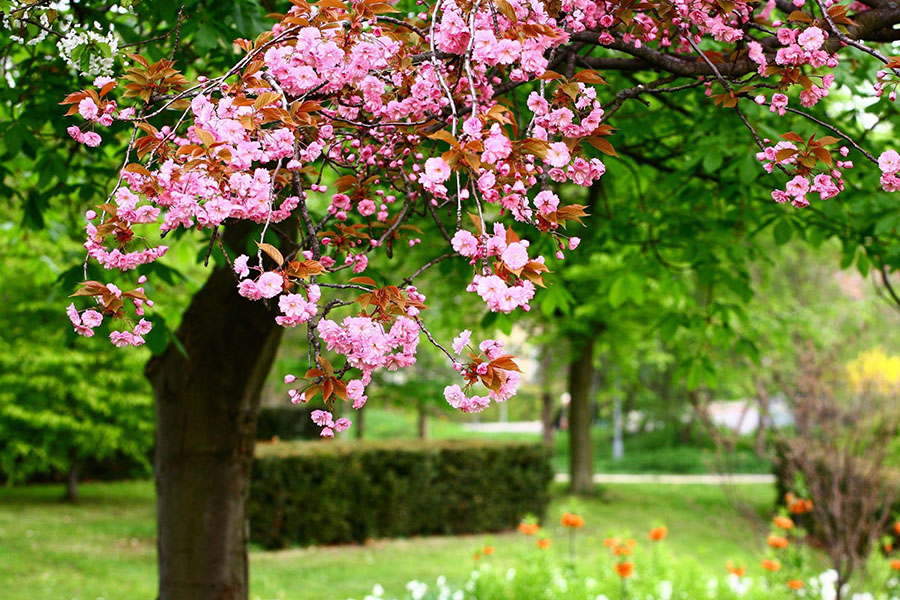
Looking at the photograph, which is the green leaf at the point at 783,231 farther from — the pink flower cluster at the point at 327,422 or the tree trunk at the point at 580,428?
the tree trunk at the point at 580,428

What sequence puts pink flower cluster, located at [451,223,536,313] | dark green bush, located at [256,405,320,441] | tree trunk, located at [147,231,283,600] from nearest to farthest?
1. pink flower cluster, located at [451,223,536,313]
2. tree trunk, located at [147,231,283,600]
3. dark green bush, located at [256,405,320,441]

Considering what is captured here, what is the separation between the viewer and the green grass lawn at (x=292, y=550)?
7.88 meters

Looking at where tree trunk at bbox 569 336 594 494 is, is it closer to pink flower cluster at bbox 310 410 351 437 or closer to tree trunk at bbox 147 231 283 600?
tree trunk at bbox 147 231 283 600

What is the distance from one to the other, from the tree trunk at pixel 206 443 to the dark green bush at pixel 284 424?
13.1 metres

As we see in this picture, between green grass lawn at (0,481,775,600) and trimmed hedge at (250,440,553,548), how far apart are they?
293mm

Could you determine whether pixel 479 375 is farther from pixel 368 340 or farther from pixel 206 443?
pixel 206 443

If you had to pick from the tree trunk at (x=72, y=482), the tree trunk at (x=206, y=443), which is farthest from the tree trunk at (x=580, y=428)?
the tree trunk at (x=206, y=443)

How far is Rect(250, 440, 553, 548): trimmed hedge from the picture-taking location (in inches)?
394

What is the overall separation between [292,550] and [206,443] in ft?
21.9


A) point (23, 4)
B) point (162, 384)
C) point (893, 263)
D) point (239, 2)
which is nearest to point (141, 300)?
point (23, 4)

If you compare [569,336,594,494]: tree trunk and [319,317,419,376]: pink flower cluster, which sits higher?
[319,317,419,376]: pink flower cluster

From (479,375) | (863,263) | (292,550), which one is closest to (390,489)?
(292,550)

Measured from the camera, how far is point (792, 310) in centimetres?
1509

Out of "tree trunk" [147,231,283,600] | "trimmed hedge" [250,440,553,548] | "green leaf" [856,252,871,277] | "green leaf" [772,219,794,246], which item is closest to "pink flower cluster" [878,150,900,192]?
"green leaf" [772,219,794,246]
